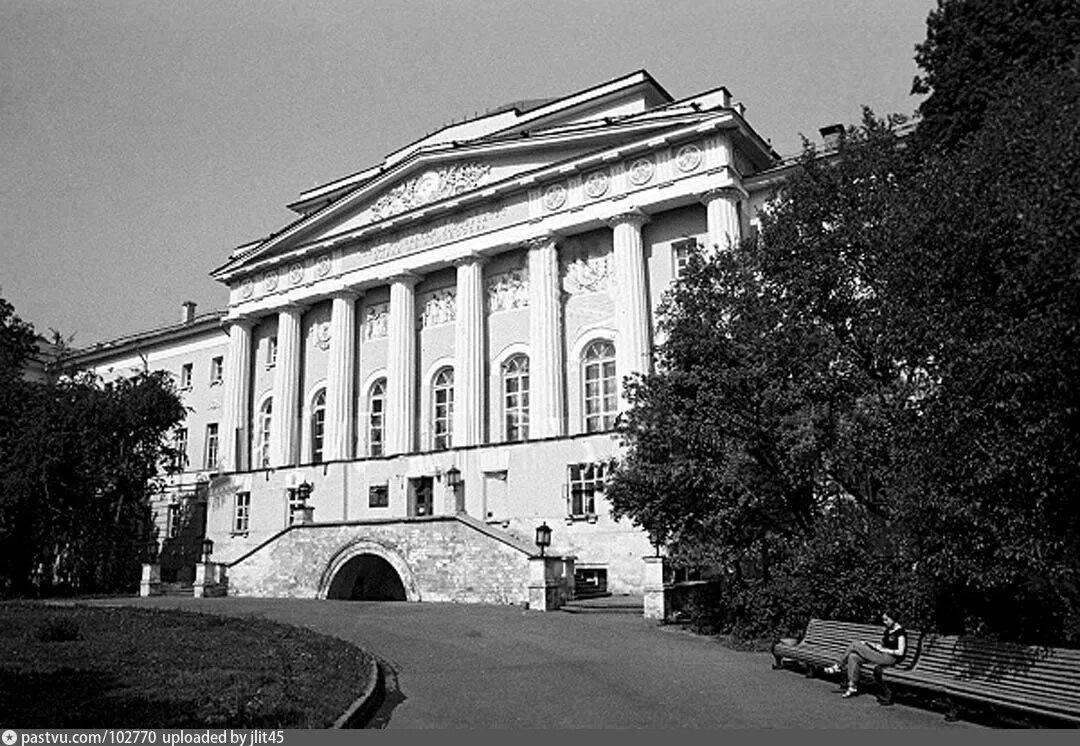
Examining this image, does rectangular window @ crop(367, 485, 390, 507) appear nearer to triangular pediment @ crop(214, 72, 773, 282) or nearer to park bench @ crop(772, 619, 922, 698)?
triangular pediment @ crop(214, 72, 773, 282)

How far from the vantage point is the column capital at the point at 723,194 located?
31.0m

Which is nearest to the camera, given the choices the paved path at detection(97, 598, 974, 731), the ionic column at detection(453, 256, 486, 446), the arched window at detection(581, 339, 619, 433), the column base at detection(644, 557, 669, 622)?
the paved path at detection(97, 598, 974, 731)

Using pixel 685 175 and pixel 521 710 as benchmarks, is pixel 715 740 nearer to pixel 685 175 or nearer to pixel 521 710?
pixel 521 710

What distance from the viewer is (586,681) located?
1205 centimetres

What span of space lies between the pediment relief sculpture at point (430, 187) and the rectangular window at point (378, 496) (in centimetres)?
1186

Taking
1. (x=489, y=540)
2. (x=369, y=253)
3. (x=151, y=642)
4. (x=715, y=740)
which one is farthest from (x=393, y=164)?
(x=715, y=740)

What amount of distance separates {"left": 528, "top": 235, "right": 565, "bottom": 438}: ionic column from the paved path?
1322 cm

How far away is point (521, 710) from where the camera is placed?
10039 millimetres

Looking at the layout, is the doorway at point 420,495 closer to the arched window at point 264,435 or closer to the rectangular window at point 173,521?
the arched window at point 264,435

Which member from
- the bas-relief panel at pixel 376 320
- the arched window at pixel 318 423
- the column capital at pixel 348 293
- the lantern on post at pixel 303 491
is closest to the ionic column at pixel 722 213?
the bas-relief panel at pixel 376 320

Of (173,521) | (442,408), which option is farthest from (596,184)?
(173,521)

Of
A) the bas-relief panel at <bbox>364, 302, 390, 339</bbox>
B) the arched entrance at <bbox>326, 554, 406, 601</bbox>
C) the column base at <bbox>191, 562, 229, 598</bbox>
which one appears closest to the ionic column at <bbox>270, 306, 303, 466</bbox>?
the bas-relief panel at <bbox>364, 302, 390, 339</bbox>

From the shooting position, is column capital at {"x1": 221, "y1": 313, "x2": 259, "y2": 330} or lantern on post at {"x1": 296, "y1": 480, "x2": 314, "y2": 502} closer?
lantern on post at {"x1": 296, "y1": 480, "x2": 314, "y2": 502}

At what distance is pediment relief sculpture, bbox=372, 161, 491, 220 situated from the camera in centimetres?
3762
